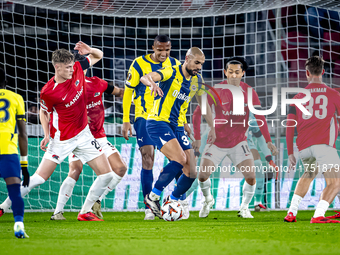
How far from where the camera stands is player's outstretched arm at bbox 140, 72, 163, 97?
4863mm

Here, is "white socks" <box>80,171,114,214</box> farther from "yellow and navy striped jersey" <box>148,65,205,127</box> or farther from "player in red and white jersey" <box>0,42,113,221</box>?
"yellow and navy striped jersey" <box>148,65,205,127</box>

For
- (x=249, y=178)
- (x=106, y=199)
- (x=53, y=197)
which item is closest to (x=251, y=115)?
(x=249, y=178)

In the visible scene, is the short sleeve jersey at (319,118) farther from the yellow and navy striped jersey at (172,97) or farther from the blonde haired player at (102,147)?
the blonde haired player at (102,147)

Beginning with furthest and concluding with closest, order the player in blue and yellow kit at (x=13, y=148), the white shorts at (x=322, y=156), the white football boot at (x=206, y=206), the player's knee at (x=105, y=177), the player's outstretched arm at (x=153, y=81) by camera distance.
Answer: the white football boot at (x=206, y=206) < the player's knee at (x=105, y=177) < the white shorts at (x=322, y=156) < the player's outstretched arm at (x=153, y=81) < the player in blue and yellow kit at (x=13, y=148)

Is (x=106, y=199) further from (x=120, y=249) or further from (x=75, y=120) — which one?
(x=120, y=249)

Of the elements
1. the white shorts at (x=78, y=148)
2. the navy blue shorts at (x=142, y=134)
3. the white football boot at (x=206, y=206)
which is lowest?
the white football boot at (x=206, y=206)

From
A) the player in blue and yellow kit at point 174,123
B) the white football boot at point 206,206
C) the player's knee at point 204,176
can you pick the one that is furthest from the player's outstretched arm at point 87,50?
the white football boot at point 206,206

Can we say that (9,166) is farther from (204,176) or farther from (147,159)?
(204,176)

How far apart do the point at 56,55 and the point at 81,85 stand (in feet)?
1.50

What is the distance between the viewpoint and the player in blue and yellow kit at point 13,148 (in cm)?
375

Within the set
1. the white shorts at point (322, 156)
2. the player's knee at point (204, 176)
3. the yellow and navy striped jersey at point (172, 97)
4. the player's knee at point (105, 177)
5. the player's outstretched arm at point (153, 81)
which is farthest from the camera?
the player's knee at point (204, 176)

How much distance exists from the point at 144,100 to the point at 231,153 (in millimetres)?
1272

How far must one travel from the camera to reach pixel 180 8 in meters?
8.00

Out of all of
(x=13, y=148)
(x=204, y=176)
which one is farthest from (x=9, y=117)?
(x=204, y=176)
